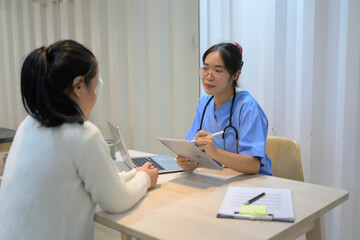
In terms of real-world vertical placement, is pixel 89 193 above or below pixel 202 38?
below

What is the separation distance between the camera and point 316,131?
212cm

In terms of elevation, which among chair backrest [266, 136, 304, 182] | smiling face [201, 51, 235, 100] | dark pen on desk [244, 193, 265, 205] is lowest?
chair backrest [266, 136, 304, 182]

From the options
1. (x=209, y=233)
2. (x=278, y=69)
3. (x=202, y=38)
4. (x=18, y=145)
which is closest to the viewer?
(x=209, y=233)

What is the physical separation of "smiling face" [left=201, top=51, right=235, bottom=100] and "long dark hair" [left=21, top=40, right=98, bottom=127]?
0.82 metres

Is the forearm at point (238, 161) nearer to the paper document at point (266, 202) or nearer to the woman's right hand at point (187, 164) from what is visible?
the woman's right hand at point (187, 164)

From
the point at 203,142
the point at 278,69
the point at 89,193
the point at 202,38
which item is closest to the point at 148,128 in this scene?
the point at 202,38

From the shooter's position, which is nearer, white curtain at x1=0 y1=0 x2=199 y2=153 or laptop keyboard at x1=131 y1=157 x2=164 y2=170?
laptop keyboard at x1=131 y1=157 x2=164 y2=170

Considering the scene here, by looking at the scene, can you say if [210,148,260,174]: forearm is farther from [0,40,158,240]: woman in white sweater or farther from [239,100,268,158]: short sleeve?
[0,40,158,240]: woman in white sweater

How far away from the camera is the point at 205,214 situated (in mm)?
1094

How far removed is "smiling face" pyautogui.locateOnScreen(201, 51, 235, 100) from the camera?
1.74 m

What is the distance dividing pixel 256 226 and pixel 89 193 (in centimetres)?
53

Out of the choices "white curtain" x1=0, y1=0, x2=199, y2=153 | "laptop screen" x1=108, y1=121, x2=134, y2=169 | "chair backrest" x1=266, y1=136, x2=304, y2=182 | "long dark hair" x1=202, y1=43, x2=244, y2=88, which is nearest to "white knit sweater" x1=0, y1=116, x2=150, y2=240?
"laptop screen" x1=108, y1=121, x2=134, y2=169

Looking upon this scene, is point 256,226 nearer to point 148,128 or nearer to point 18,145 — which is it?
point 18,145

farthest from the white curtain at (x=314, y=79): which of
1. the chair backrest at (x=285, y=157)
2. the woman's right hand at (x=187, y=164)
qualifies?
the woman's right hand at (x=187, y=164)
